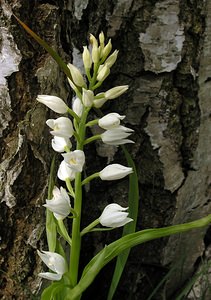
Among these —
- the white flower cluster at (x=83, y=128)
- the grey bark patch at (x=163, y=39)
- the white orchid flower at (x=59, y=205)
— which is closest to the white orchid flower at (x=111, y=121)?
the white flower cluster at (x=83, y=128)

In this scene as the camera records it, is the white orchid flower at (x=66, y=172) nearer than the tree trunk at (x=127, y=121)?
Yes

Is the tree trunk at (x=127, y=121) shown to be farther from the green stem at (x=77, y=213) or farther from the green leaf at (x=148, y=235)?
the green leaf at (x=148, y=235)

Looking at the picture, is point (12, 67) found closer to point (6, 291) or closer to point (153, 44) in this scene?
point (153, 44)

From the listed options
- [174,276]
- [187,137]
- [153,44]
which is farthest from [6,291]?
[153,44]

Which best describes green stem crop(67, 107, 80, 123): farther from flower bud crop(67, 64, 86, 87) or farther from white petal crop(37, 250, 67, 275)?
white petal crop(37, 250, 67, 275)

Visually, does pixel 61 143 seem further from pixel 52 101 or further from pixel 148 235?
pixel 148 235

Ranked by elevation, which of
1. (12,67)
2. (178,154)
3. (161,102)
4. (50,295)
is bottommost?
(50,295)
